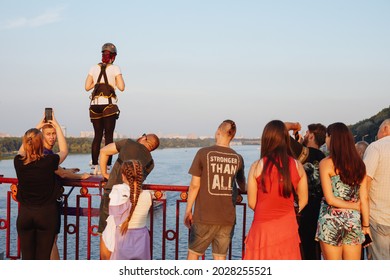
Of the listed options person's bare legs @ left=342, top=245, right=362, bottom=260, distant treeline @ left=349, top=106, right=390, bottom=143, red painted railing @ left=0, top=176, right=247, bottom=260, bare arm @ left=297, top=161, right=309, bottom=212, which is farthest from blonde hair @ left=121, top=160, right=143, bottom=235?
distant treeline @ left=349, top=106, right=390, bottom=143

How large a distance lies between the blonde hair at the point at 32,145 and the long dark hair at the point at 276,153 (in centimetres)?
210

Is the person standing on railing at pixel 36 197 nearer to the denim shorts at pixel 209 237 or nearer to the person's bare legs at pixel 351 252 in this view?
the denim shorts at pixel 209 237

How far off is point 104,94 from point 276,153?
3.47 m

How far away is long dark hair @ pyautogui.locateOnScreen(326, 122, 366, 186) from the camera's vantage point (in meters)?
4.24

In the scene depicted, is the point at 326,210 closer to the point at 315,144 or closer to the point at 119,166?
the point at 315,144

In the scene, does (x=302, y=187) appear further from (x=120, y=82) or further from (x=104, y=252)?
(x=120, y=82)

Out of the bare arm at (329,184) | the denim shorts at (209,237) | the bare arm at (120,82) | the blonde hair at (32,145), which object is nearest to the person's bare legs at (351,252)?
the bare arm at (329,184)

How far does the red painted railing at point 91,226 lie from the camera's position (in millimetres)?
5445

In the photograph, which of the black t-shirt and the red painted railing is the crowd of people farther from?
the red painted railing

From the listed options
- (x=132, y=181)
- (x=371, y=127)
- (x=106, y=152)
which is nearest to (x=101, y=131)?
(x=106, y=152)

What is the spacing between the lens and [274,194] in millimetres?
4172
